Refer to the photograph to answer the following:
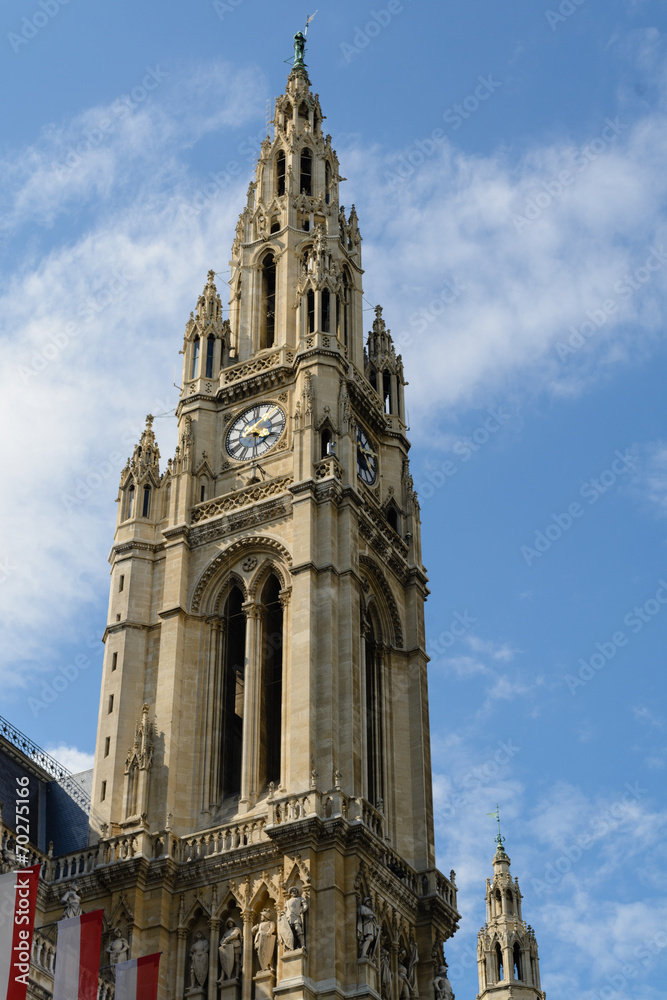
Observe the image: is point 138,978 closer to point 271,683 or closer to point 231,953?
point 231,953

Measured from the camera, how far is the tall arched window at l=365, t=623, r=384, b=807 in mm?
49344

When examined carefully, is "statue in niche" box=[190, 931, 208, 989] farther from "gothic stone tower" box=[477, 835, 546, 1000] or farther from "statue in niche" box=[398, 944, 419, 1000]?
"gothic stone tower" box=[477, 835, 546, 1000]

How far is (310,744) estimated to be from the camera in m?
46.1

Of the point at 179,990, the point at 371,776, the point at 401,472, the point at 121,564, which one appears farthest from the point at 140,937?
the point at 401,472

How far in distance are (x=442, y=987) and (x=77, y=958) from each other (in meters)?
12.9

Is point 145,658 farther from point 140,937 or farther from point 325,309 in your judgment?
point 325,309

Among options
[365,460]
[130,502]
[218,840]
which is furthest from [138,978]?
[365,460]

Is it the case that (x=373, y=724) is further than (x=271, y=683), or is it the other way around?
(x=271, y=683)

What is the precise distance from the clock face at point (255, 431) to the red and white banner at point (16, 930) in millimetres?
22821

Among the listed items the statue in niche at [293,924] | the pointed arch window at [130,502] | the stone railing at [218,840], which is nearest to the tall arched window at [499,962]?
the pointed arch window at [130,502]

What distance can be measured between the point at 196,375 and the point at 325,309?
5338 millimetres

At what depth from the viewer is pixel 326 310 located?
5850 centimetres

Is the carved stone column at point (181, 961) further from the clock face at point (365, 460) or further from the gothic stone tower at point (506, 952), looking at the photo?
the gothic stone tower at point (506, 952)

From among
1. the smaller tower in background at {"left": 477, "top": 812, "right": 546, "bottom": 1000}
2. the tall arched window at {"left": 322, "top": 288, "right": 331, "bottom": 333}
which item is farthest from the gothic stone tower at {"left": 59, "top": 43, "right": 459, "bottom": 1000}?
the smaller tower in background at {"left": 477, "top": 812, "right": 546, "bottom": 1000}
